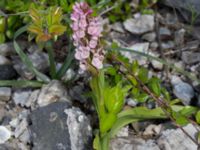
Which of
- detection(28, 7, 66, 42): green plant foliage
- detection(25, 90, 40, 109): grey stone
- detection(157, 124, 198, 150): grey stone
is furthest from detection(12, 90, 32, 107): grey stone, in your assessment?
detection(157, 124, 198, 150): grey stone

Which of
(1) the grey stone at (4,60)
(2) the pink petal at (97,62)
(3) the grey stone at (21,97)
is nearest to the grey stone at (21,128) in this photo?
(3) the grey stone at (21,97)

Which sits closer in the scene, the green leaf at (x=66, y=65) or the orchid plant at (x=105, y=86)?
the orchid plant at (x=105, y=86)

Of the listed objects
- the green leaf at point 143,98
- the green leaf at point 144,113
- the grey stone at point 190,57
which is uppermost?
the green leaf at point 143,98

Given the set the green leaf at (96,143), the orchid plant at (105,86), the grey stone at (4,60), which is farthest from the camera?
the grey stone at (4,60)

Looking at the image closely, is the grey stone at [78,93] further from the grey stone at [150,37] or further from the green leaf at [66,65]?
the grey stone at [150,37]

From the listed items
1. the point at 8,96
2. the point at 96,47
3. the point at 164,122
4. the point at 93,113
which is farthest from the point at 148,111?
the point at 8,96

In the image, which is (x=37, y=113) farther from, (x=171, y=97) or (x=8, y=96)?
(x=171, y=97)

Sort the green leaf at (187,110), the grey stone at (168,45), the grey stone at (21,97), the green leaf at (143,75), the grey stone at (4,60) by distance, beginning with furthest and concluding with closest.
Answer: the grey stone at (168,45)
the grey stone at (4,60)
the grey stone at (21,97)
the green leaf at (143,75)
the green leaf at (187,110)
